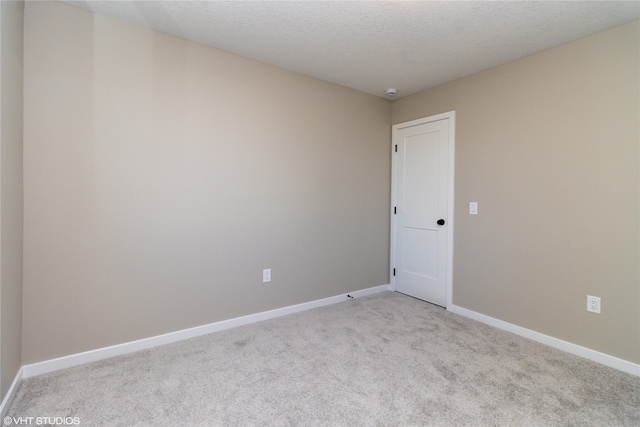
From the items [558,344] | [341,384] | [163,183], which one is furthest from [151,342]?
[558,344]

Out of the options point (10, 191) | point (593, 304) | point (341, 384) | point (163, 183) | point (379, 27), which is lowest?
point (341, 384)

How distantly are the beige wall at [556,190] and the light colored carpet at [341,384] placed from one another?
374 millimetres

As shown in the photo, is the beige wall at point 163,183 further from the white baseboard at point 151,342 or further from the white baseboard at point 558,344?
the white baseboard at point 558,344

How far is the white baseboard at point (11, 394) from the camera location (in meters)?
1.51

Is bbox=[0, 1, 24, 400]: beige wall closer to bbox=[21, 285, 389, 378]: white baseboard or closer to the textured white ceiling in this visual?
bbox=[21, 285, 389, 378]: white baseboard

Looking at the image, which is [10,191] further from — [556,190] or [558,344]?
[558,344]

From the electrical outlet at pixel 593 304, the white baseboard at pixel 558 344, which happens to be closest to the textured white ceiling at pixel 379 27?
the electrical outlet at pixel 593 304

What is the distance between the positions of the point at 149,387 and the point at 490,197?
123 inches

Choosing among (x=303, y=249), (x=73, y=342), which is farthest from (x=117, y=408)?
(x=303, y=249)

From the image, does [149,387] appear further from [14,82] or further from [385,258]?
[385,258]

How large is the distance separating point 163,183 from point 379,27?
204 centimetres

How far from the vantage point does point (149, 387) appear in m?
1.79

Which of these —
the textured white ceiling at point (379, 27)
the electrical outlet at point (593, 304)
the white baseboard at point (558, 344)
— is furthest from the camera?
the electrical outlet at point (593, 304)

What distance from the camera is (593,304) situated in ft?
7.18
